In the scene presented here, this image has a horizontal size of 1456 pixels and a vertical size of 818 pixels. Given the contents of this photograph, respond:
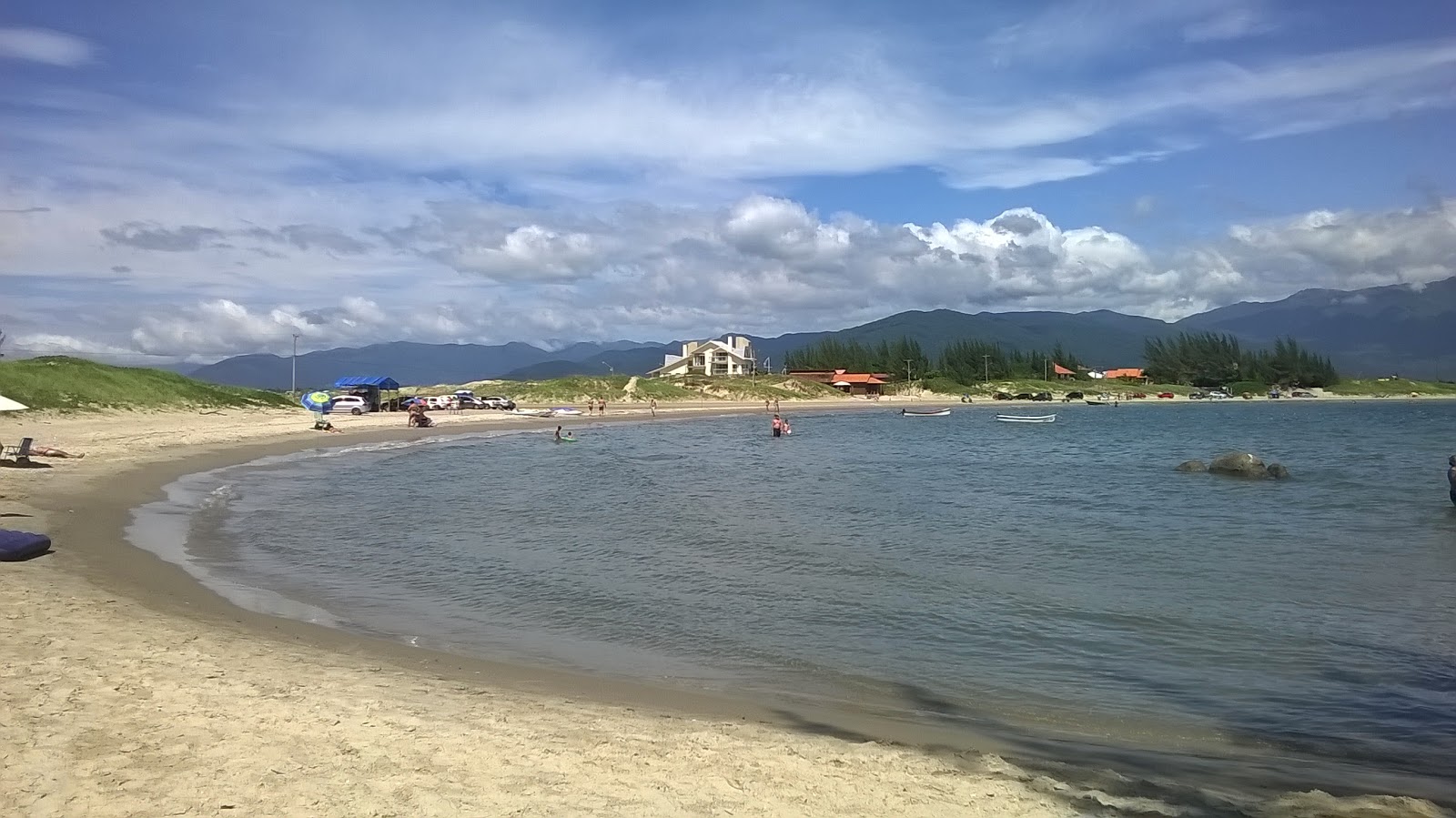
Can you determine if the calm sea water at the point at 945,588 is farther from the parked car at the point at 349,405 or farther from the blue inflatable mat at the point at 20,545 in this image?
the parked car at the point at 349,405

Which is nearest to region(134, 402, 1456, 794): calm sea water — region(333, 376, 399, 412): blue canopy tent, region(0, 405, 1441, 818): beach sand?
region(0, 405, 1441, 818): beach sand

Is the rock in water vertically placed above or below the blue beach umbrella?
below

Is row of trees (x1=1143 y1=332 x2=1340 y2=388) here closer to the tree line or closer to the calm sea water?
the tree line

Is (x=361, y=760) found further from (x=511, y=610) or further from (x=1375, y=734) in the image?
(x=1375, y=734)

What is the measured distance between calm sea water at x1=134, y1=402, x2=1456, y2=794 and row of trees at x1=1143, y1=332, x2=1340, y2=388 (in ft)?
502

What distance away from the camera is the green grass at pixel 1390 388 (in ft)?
567

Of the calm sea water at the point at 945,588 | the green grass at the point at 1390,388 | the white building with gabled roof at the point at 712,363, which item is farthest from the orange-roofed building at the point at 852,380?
the calm sea water at the point at 945,588

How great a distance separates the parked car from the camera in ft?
232

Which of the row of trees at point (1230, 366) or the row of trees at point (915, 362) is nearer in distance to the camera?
the row of trees at point (915, 362)

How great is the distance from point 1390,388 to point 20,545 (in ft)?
697

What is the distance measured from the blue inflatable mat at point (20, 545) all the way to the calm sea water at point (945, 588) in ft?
6.46

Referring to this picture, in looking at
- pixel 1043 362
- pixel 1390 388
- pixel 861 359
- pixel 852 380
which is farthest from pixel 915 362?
pixel 1390 388

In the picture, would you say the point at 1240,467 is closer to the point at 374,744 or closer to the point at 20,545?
the point at 374,744

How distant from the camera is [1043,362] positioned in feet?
557
